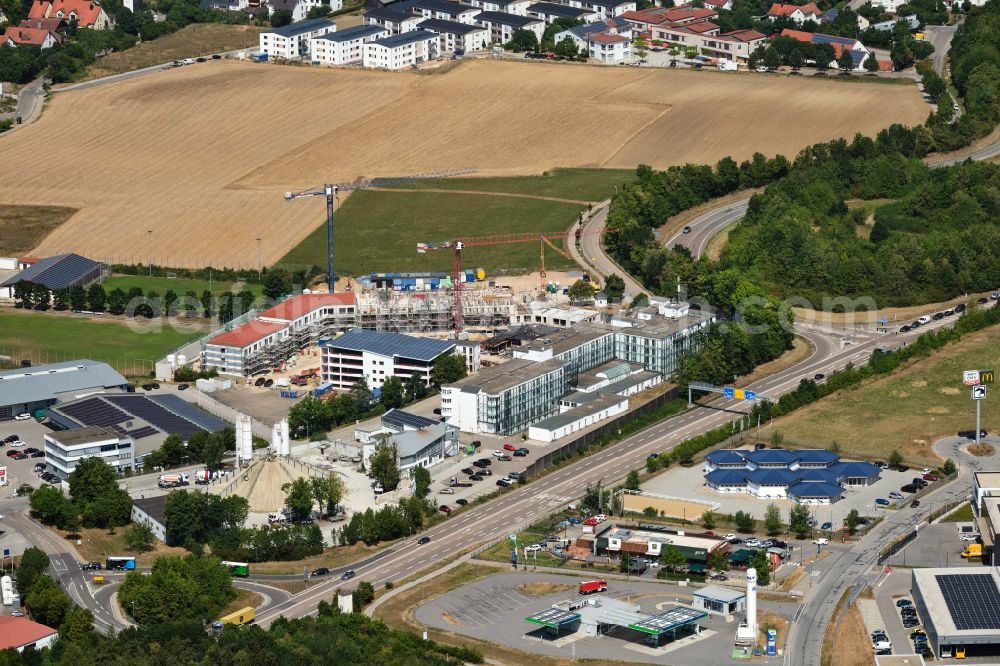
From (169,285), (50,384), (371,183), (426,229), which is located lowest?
(50,384)

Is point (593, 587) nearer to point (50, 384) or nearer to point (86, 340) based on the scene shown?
point (50, 384)

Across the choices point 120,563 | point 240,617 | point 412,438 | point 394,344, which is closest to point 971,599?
point 240,617

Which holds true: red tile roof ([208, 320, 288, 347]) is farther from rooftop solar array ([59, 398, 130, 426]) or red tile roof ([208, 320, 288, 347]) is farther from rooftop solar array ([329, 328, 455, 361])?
rooftop solar array ([59, 398, 130, 426])

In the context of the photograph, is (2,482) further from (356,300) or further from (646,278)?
(646,278)

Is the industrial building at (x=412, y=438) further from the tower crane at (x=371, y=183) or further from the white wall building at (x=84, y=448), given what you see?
the tower crane at (x=371, y=183)

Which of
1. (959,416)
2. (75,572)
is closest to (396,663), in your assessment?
(75,572)
